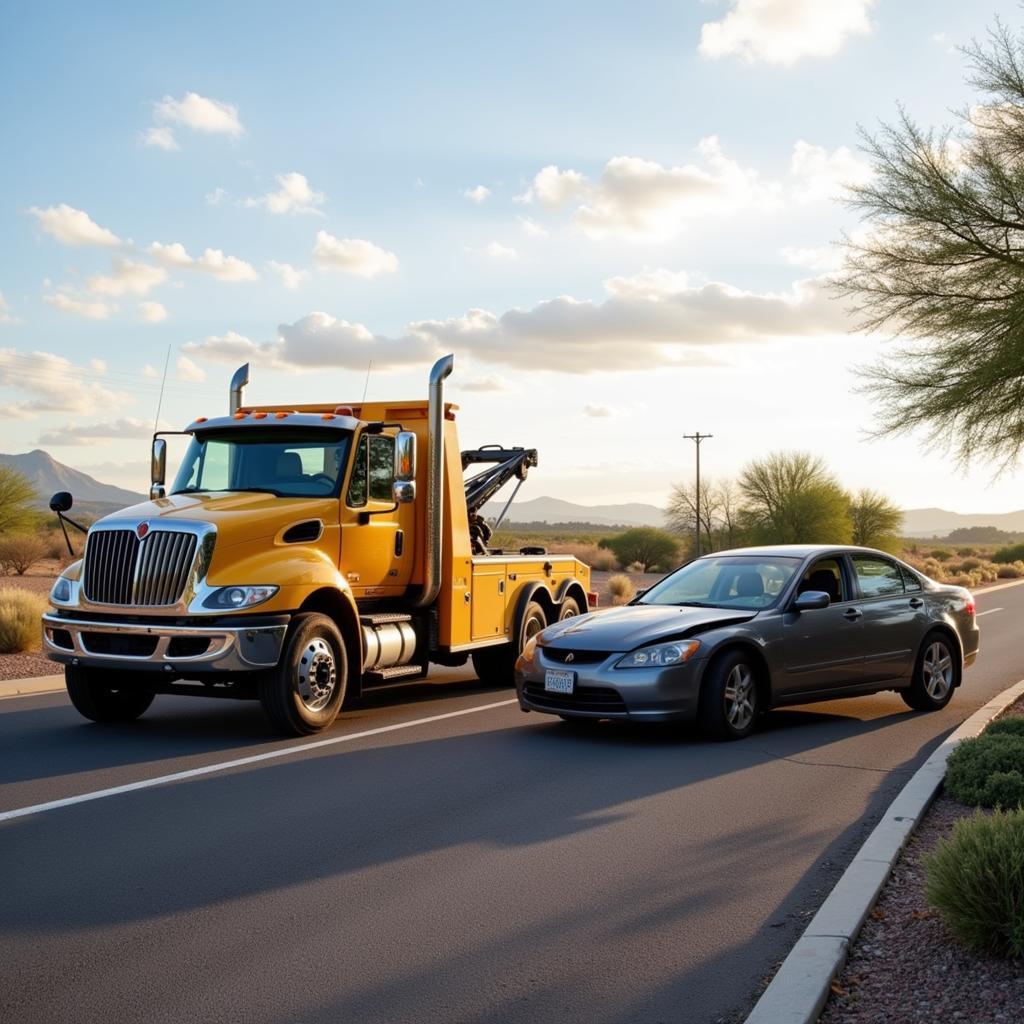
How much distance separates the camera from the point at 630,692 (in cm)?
1011

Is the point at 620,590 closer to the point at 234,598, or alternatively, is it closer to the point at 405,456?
the point at 405,456

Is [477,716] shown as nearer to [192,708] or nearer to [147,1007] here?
[192,708]

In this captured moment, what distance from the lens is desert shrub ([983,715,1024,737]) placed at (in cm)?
862

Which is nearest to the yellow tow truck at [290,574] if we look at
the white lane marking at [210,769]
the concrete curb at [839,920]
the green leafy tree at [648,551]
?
the white lane marking at [210,769]

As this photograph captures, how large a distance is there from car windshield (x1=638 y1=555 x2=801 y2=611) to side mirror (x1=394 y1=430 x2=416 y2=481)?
244cm

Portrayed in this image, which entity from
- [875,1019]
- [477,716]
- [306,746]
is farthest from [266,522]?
[875,1019]

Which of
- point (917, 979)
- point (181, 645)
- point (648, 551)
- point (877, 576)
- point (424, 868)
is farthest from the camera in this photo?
point (648, 551)

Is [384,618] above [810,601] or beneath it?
beneath

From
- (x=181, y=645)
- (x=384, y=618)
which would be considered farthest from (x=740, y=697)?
(x=181, y=645)

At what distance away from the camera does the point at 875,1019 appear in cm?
447

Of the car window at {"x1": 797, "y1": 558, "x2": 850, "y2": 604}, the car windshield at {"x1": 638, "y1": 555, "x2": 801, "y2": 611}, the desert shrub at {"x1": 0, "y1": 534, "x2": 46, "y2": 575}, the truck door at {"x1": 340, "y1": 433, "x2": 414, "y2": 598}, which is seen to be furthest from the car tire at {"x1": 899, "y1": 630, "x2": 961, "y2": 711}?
the desert shrub at {"x1": 0, "y1": 534, "x2": 46, "y2": 575}

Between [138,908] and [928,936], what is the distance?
11.1 feet

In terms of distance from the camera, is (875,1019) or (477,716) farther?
(477,716)

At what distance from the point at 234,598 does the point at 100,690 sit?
79.0 inches
